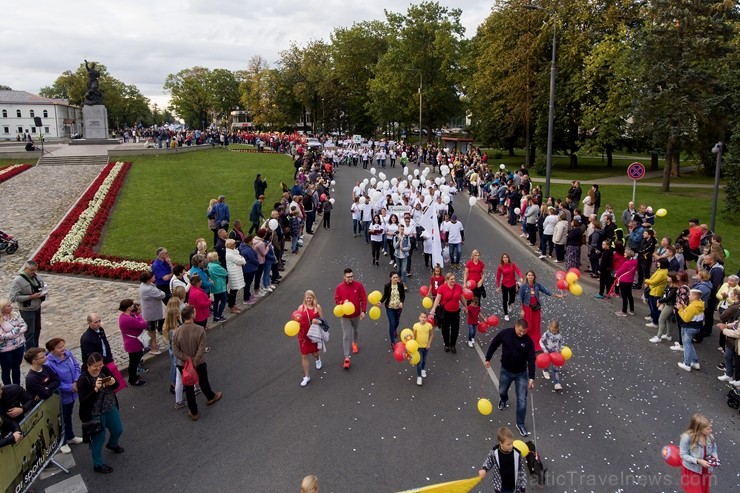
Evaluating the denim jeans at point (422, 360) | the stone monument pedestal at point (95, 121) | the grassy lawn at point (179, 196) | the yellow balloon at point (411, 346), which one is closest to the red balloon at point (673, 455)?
the yellow balloon at point (411, 346)

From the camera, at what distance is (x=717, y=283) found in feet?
36.8

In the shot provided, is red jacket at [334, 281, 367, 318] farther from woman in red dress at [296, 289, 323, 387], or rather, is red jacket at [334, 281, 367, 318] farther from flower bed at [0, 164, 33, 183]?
flower bed at [0, 164, 33, 183]

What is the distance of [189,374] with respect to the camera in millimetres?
7656

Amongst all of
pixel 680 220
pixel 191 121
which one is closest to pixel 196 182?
pixel 680 220

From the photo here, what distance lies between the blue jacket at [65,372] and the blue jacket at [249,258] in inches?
216

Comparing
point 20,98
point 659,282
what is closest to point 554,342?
point 659,282

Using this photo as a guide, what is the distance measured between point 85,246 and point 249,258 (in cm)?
802

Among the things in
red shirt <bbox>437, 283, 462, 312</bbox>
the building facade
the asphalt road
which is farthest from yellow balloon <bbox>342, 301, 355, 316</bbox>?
the building facade

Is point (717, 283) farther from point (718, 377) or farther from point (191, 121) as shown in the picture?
point (191, 121)

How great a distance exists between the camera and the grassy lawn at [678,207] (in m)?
18.5

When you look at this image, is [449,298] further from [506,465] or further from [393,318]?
[506,465]

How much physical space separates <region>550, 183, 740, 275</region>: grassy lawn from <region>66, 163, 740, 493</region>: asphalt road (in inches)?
329

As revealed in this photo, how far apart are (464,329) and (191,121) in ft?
431

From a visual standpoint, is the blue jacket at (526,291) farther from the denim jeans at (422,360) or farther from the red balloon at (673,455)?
the red balloon at (673,455)
